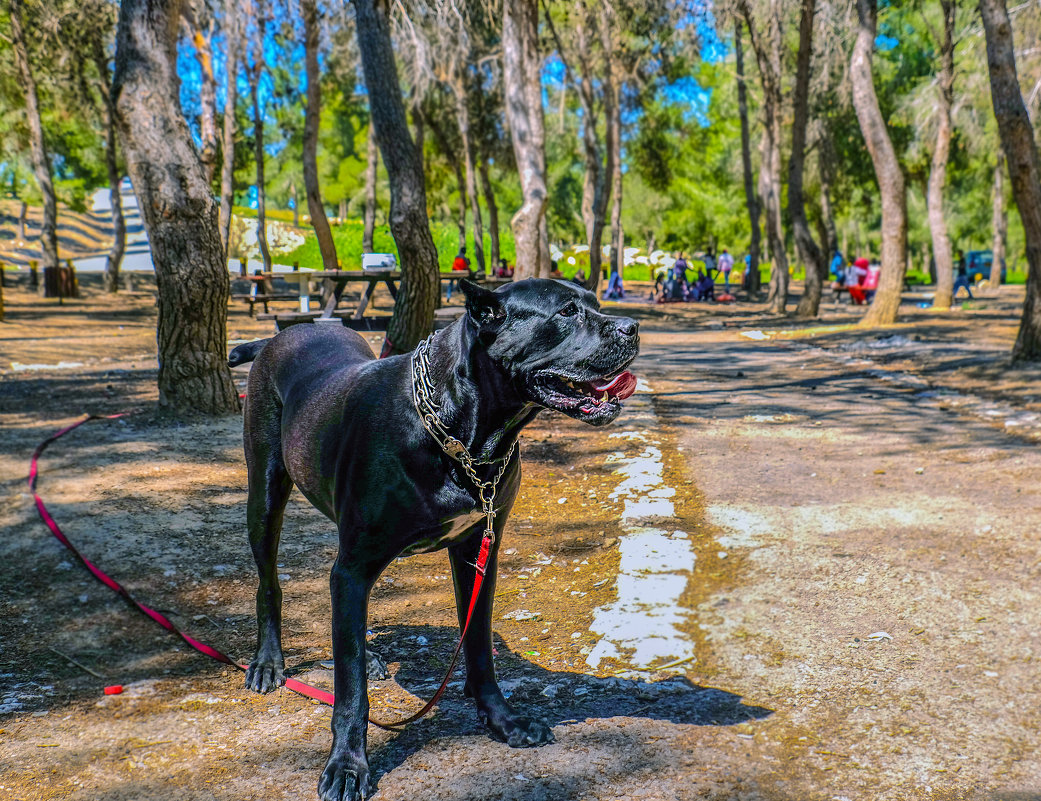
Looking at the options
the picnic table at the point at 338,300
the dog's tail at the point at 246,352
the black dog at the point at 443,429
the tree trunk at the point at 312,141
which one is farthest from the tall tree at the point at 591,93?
the black dog at the point at 443,429

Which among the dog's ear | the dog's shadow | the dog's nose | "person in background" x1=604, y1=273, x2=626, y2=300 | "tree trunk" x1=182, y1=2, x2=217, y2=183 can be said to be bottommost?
the dog's shadow

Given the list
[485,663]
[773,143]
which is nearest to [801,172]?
[773,143]

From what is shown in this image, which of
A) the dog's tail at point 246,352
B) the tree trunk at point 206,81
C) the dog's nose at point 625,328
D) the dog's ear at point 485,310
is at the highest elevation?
the tree trunk at point 206,81

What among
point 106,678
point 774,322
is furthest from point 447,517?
point 774,322

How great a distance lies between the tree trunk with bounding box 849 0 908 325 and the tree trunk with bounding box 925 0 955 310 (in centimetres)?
597

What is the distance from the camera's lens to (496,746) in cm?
305

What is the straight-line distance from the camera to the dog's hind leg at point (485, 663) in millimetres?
3059

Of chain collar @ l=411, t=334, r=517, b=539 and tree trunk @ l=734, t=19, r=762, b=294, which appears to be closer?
chain collar @ l=411, t=334, r=517, b=539

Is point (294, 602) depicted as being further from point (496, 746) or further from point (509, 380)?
point (509, 380)

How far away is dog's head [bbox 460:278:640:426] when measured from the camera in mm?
2602

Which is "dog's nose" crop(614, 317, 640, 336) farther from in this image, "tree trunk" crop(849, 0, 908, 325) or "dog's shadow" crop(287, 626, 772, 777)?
"tree trunk" crop(849, 0, 908, 325)

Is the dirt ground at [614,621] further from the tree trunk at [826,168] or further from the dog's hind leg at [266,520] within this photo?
the tree trunk at [826,168]

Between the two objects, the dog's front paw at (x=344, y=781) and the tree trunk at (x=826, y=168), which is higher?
the tree trunk at (x=826, y=168)

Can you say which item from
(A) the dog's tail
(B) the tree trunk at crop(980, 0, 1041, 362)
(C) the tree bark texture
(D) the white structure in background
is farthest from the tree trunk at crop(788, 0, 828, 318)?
(A) the dog's tail
